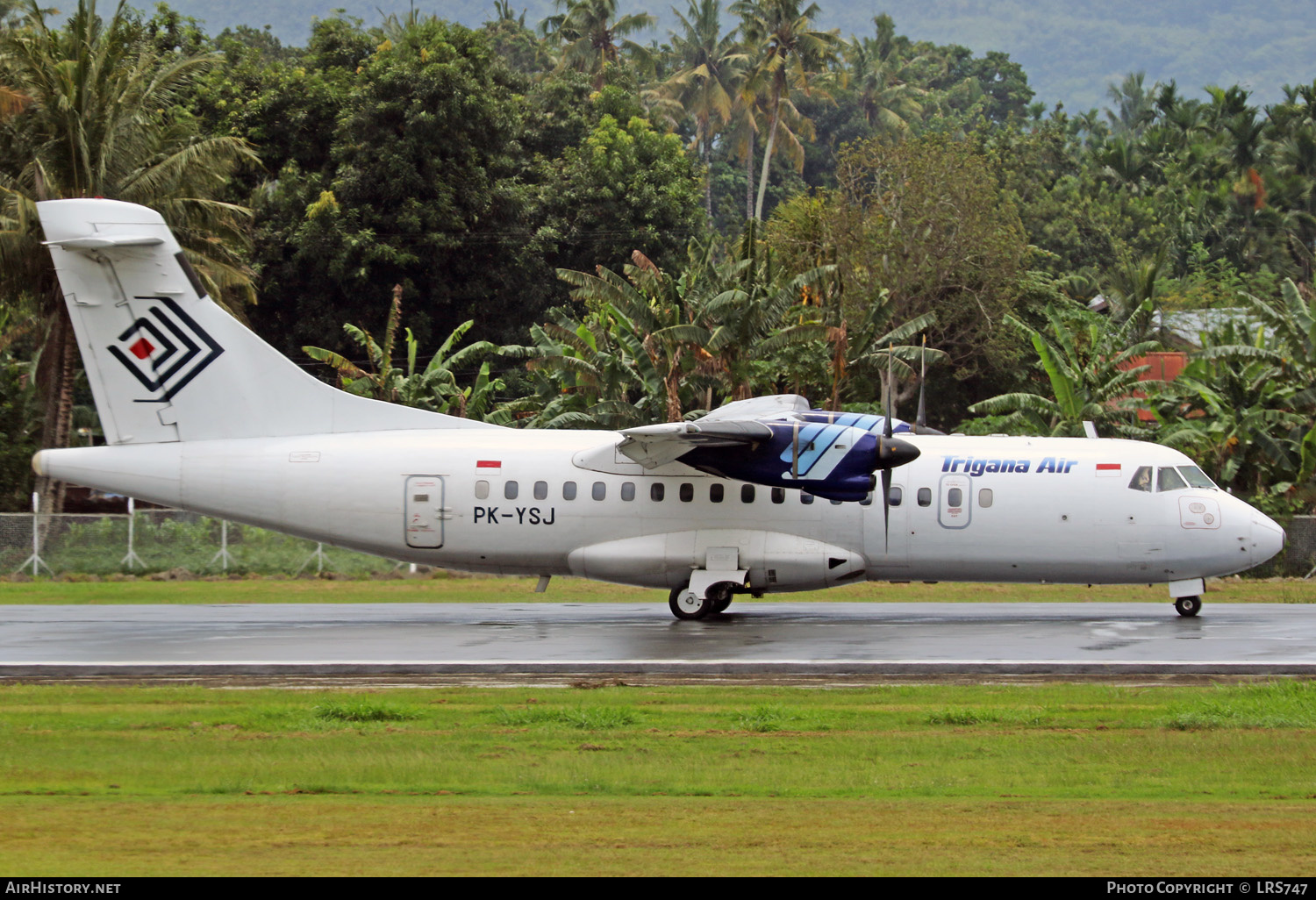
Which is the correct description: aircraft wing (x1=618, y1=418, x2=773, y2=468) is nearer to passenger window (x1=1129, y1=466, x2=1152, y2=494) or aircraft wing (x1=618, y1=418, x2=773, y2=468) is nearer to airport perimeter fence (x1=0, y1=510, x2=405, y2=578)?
passenger window (x1=1129, y1=466, x2=1152, y2=494)

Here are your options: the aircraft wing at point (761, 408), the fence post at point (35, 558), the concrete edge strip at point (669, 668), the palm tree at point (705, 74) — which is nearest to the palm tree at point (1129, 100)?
the palm tree at point (705, 74)

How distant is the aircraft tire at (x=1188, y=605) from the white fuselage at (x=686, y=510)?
80 centimetres

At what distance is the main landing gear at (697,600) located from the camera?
21969 mm

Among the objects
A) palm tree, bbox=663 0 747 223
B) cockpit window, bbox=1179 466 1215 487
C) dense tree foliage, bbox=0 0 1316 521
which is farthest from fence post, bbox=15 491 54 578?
palm tree, bbox=663 0 747 223

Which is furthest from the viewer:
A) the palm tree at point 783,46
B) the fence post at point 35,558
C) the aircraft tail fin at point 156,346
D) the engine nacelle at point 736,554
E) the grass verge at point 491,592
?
the palm tree at point 783,46

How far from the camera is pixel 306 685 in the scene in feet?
52.0

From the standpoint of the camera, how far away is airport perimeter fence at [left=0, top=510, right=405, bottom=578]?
1256 inches

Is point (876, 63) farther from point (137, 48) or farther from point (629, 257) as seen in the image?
point (137, 48)

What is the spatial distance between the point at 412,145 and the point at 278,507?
28638 millimetres

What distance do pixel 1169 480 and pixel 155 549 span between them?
23.3 meters

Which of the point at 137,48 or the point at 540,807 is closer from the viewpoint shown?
the point at 540,807

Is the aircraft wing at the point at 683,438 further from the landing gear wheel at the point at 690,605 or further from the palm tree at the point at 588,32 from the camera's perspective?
the palm tree at the point at 588,32

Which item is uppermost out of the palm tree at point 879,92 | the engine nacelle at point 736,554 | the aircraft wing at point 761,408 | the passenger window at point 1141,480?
the palm tree at point 879,92

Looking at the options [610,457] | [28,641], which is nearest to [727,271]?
[610,457]
